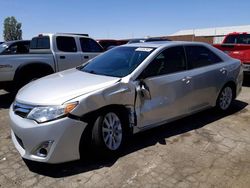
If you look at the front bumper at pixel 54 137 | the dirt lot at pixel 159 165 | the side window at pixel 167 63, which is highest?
the side window at pixel 167 63

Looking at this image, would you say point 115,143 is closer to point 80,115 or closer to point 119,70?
point 80,115

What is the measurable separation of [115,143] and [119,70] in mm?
1156

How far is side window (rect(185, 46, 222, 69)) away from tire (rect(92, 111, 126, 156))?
1.88 metres

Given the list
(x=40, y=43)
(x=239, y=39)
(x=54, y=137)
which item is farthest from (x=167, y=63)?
(x=239, y=39)

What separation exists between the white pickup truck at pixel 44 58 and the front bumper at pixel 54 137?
12.4 ft

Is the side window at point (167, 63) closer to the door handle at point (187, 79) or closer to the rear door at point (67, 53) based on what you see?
the door handle at point (187, 79)

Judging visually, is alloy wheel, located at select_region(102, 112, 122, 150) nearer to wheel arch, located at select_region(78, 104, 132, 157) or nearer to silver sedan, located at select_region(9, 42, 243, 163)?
silver sedan, located at select_region(9, 42, 243, 163)

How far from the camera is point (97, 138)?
3850 mm

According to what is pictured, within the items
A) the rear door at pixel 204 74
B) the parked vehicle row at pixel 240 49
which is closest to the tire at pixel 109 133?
the rear door at pixel 204 74

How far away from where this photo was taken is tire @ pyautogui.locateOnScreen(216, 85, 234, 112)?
610cm

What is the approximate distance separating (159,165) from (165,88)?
132 centimetres

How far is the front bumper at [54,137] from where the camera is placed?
353cm

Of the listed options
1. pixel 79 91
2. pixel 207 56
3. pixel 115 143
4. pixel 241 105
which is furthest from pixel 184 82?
Result: pixel 241 105

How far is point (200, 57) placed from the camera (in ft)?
18.5
